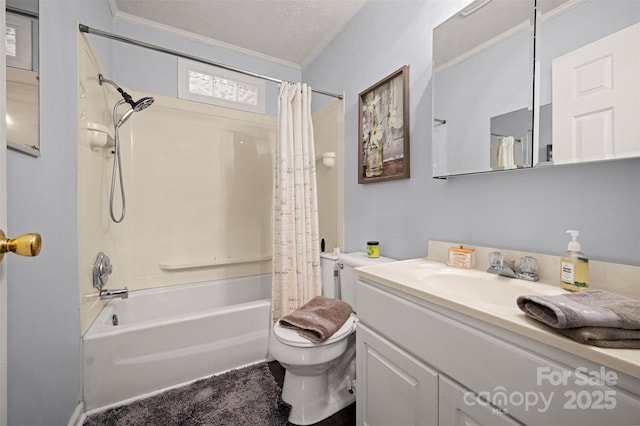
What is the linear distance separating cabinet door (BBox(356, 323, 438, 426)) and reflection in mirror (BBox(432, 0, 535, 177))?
2.74 feet

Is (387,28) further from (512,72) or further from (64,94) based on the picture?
(64,94)

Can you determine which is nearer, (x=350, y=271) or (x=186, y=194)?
(x=350, y=271)

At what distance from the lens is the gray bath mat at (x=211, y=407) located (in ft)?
4.34

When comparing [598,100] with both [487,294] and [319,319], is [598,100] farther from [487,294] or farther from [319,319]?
[319,319]

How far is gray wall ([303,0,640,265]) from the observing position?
0.83m

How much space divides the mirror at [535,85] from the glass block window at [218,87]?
1757mm

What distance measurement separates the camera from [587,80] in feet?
2.74

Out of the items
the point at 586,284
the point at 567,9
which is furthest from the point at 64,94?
the point at 586,284

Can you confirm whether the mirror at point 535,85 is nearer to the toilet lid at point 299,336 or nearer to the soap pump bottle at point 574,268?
the soap pump bottle at point 574,268

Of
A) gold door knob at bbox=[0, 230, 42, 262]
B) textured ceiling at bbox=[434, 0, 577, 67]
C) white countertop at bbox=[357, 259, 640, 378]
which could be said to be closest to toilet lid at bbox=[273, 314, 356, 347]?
white countertop at bbox=[357, 259, 640, 378]

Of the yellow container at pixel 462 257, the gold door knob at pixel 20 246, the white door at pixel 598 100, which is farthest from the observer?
the yellow container at pixel 462 257

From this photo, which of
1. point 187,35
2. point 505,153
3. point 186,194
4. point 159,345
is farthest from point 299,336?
point 187,35

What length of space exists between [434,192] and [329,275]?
86cm

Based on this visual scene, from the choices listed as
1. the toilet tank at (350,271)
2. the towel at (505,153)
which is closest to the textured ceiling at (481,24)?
the towel at (505,153)
